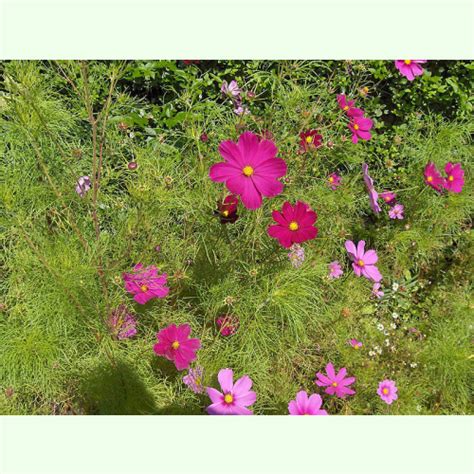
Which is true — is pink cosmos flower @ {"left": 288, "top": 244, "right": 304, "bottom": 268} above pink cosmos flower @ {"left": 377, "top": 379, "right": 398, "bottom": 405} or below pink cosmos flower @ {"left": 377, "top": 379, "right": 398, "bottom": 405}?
above

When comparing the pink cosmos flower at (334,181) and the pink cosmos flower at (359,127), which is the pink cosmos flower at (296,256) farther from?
the pink cosmos flower at (359,127)

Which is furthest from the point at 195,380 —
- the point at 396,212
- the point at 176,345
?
the point at 396,212

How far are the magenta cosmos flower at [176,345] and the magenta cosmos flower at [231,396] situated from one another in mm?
115

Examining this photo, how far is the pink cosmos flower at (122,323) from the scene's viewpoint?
57.4 inches

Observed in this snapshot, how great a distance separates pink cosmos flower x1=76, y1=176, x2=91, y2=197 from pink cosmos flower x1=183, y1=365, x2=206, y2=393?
0.66 metres

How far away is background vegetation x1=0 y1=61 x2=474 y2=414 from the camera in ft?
4.88

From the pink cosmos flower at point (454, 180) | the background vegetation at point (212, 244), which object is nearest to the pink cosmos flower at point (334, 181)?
the background vegetation at point (212, 244)

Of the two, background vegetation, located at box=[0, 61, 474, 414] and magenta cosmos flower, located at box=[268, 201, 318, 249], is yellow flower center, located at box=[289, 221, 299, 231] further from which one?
background vegetation, located at box=[0, 61, 474, 414]

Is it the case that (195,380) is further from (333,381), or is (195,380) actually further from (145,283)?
(333,381)

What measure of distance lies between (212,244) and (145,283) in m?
0.29

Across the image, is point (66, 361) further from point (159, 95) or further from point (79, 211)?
point (159, 95)

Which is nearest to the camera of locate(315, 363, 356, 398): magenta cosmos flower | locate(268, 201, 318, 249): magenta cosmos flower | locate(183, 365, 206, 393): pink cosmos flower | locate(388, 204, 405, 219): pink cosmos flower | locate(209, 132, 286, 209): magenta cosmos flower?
locate(209, 132, 286, 209): magenta cosmos flower

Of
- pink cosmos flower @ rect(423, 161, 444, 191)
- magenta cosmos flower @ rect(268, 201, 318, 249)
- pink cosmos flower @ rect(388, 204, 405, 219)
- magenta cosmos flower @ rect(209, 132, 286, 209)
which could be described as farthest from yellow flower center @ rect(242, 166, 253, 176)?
pink cosmos flower @ rect(388, 204, 405, 219)

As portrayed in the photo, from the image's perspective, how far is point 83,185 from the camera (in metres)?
1.54
